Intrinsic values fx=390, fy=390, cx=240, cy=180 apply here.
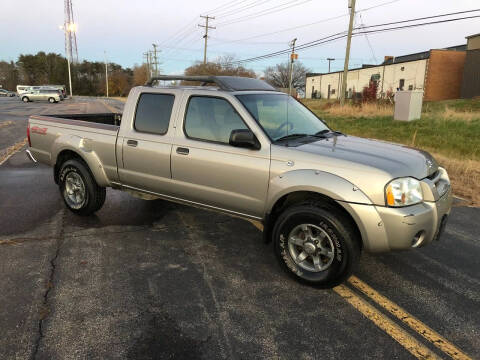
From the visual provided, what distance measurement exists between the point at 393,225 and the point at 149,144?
2.92m

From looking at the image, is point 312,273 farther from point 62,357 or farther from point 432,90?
point 432,90

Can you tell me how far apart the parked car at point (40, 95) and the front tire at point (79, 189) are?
4638 cm

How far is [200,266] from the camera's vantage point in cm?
411

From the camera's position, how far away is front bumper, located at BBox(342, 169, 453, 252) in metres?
3.30

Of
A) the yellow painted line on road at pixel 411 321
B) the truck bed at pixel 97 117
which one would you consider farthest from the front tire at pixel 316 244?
the truck bed at pixel 97 117

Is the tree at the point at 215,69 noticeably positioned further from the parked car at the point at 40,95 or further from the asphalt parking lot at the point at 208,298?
the asphalt parking lot at the point at 208,298

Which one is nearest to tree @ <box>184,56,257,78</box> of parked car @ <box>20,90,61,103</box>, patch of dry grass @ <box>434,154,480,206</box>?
parked car @ <box>20,90,61,103</box>

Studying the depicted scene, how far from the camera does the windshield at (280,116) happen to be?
13.8 ft

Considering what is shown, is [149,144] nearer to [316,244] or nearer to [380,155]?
[316,244]

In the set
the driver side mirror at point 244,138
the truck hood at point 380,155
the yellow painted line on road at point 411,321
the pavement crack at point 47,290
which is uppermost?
the driver side mirror at point 244,138

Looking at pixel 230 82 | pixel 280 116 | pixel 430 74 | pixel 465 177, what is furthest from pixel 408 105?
pixel 430 74

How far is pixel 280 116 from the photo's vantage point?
4.57 meters

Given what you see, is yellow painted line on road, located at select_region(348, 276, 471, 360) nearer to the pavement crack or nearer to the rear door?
the rear door

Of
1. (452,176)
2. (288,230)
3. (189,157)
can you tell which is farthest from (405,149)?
(452,176)
